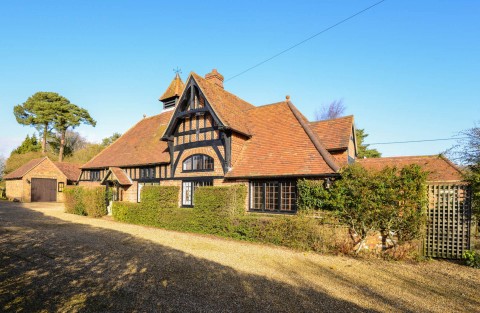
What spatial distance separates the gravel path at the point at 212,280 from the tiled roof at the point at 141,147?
9.70m

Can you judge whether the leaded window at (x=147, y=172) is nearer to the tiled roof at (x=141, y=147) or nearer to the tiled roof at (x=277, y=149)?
the tiled roof at (x=141, y=147)

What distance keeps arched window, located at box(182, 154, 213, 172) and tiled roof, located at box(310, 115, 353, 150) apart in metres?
6.30

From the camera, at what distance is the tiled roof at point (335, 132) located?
47.3ft

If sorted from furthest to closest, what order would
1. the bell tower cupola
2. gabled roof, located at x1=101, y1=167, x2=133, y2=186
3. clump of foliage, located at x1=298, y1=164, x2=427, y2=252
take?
the bell tower cupola < gabled roof, located at x1=101, y1=167, x2=133, y2=186 < clump of foliage, located at x1=298, y1=164, x2=427, y2=252

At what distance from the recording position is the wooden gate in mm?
9617

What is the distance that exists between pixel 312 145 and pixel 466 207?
6.38 m

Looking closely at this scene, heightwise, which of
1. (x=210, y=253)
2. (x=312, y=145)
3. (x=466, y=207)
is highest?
(x=312, y=145)

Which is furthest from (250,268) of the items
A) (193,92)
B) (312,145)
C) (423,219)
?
(193,92)

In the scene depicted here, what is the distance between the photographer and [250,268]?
8305 millimetres

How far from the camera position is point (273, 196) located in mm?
13891

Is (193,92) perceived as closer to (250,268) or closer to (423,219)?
(250,268)

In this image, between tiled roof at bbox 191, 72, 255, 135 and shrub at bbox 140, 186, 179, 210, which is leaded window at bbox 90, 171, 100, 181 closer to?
shrub at bbox 140, 186, 179, 210

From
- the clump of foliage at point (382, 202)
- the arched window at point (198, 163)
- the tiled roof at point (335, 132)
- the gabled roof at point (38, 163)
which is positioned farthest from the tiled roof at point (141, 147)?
the gabled roof at point (38, 163)

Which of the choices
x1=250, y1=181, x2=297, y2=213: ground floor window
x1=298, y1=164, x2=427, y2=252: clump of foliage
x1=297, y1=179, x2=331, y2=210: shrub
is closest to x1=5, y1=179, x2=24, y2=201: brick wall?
x1=250, y1=181, x2=297, y2=213: ground floor window
